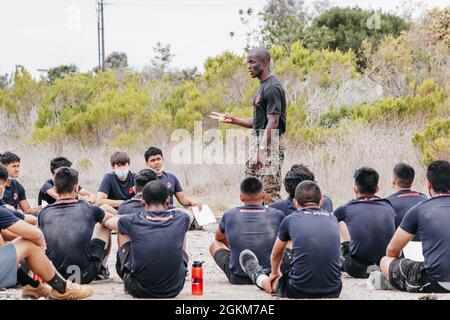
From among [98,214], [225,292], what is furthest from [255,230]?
[98,214]

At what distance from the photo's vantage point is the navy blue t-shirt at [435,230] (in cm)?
779

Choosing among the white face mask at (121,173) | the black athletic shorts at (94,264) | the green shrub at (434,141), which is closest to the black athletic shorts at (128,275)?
the black athletic shorts at (94,264)

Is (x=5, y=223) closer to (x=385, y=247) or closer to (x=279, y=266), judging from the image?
(x=279, y=266)

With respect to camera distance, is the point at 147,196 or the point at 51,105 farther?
the point at 51,105

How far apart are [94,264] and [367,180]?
2.80 m

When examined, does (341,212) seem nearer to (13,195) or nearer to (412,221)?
(412,221)

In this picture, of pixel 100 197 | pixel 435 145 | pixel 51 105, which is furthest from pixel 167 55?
pixel 100 197

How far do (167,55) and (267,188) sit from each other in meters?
42.0

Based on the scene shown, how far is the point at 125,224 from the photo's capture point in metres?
7.95

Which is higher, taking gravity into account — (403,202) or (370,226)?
(403,202)

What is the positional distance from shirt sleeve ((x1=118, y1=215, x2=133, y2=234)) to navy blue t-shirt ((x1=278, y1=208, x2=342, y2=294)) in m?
1.37

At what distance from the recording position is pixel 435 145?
56.0 feet

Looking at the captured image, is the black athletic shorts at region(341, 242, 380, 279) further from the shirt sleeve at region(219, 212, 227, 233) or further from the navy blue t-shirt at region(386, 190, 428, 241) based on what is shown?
the shirt sleeve at region(219, 212, 227, 233)
